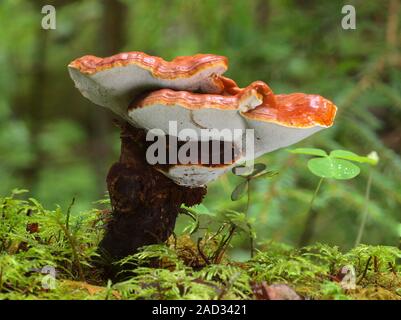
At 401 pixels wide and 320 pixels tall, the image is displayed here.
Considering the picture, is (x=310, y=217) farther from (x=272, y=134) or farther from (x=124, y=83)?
(x=124, y=83)

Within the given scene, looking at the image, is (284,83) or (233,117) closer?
(233,117)

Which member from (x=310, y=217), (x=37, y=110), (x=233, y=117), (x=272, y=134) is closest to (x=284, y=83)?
(x=310, y=217)

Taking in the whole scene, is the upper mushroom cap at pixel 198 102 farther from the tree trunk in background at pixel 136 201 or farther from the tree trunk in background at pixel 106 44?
the tree trunk in background at pixel 106 44

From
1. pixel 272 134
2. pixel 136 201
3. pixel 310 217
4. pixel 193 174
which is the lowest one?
pixel 310 217

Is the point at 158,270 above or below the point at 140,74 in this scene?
below

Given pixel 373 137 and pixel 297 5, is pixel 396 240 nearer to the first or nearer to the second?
pixel 373 137

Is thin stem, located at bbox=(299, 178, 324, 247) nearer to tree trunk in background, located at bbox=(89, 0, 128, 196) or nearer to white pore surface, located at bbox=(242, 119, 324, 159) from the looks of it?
white pore surface, located at bbox=(242, 119, 324, 159)

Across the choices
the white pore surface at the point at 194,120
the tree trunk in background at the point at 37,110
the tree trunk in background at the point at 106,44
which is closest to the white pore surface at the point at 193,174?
the white pore surface at the point at 194,120
